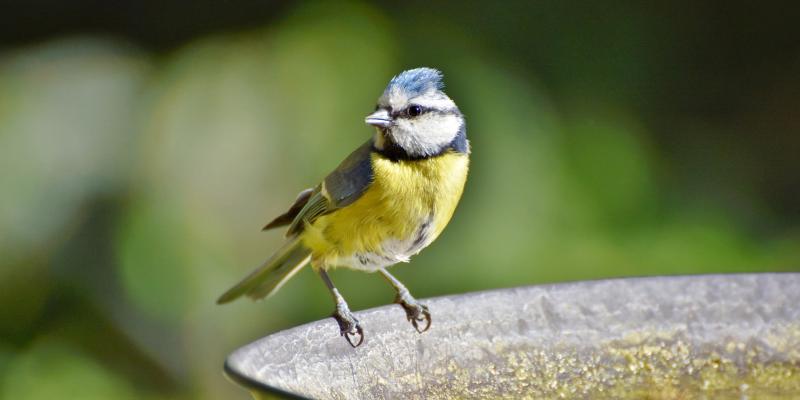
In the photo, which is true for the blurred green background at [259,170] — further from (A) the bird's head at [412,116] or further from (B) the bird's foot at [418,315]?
(B) the bird's foot at [418,315]

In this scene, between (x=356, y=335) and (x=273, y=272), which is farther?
(x=273, y=272)

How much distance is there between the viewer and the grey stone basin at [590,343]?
2.01 metres

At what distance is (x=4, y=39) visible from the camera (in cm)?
454

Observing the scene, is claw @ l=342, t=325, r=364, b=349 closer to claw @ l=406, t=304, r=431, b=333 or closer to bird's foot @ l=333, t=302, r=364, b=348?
bird's foot @ l=333, t=302, r=364, b=348

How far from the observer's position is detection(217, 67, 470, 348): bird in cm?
262

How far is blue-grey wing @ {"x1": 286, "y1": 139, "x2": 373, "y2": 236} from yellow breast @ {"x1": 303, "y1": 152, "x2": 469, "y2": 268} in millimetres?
16

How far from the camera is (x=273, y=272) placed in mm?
3008

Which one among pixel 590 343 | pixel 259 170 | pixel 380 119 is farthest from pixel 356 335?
pixel 259 170

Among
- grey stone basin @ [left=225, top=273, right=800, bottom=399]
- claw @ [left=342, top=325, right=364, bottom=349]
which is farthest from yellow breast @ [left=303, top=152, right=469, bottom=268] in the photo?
claw @ [left=342, top=325, right=364, bottom=349]

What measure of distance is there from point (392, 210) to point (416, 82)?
0.33 meters

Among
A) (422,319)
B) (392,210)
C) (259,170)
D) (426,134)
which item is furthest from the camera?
(259,170)

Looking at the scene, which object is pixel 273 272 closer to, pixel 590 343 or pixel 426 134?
pixel 426 134

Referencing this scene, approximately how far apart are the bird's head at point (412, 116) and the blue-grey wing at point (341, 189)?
0.07m

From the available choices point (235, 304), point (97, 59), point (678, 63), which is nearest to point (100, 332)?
point (235, 304)
